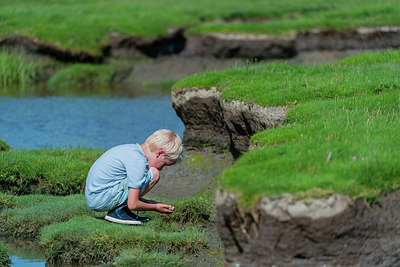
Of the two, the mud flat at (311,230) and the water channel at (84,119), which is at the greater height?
the mud flat at (311,230)

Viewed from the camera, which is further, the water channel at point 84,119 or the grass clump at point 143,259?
the water channel at point 84,119

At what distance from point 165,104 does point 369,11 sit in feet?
40.4

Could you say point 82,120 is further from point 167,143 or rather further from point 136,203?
point 167,143

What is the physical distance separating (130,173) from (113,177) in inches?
14.9

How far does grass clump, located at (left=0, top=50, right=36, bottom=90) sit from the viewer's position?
950 inches

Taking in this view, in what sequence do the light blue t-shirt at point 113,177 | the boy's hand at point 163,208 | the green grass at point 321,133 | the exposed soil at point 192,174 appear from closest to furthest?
the green grass at point 321,133
the light blue t-shirt at point 113,177
the boy's hand at point 163,208
the exposed soil at point 192,174

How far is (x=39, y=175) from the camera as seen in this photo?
10680 mm

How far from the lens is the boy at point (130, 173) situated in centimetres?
764

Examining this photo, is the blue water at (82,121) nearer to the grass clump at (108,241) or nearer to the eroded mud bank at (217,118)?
the eroded mud bank at (217,118)

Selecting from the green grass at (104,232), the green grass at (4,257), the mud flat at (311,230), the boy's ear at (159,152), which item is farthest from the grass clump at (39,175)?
the mud flat at (311,230)

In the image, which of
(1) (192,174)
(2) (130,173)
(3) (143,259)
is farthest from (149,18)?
(3) (143,259)

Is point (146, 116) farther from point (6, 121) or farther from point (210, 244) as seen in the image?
point (210, 244)

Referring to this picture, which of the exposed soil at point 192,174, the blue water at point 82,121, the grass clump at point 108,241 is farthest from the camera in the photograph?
the blue water at point 82,121

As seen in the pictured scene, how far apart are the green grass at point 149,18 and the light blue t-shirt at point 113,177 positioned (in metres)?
18.9
